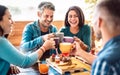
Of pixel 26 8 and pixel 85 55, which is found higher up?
pixel 26 8

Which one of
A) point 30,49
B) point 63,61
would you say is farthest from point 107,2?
point 30,49

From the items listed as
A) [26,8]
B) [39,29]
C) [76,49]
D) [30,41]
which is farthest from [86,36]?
[26,8]

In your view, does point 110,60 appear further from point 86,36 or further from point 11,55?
point 86,36

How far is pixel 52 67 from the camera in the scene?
173cm

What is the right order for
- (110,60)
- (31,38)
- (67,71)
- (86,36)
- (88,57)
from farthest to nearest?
(86,36), (31,38), (88,57), (67,71), (110,60)

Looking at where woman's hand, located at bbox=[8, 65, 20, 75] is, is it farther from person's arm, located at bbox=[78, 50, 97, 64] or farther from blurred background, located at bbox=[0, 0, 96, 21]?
blurred background, located at bbox=[0, 0, 96, 21]

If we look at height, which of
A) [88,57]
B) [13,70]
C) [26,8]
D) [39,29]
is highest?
[26,8]

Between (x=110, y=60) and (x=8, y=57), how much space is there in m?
0.93

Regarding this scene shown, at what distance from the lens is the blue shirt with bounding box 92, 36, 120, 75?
0.89 metres

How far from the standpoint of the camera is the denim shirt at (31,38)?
7.78 ft

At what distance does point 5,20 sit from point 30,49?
2.53 feet

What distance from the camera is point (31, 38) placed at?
2566 mm

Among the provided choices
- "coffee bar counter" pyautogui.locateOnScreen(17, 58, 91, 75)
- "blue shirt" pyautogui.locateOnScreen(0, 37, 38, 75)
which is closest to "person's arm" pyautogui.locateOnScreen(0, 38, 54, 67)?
"blue shirt" pyautogui.locateOnScreen(0, 37, 38, 75)

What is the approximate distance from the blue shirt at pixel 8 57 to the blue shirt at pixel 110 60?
820 millimetres
